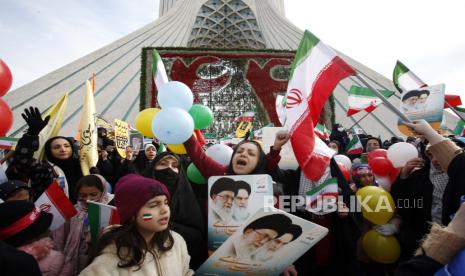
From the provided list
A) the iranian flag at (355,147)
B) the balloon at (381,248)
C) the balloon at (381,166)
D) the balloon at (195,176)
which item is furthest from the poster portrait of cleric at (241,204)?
the iranian flag at (355,147)

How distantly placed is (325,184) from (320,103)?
2.20 feet

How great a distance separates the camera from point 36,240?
136 centimetres

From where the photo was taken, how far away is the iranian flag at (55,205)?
1821 mm

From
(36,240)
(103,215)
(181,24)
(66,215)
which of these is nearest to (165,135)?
(103,215)

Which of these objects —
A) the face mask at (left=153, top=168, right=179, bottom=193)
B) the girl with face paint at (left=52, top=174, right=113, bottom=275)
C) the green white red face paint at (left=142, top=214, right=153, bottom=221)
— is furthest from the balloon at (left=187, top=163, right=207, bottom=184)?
the green white red face paint at (left=142, top=214, right=153, bottom=221)

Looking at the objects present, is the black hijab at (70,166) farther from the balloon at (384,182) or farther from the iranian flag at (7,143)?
the balloon at (384,182)

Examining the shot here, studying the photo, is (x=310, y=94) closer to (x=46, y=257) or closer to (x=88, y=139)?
(x=46, y=257)

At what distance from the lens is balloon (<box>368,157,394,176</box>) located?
110 inches

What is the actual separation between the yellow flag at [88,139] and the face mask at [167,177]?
40.9 inches

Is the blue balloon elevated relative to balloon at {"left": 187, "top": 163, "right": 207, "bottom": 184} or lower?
elevated

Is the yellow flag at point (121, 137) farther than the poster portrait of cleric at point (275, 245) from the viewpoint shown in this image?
Yes

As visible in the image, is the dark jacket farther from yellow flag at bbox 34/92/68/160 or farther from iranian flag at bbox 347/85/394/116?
iranian flag at bbox 347/85/394/116

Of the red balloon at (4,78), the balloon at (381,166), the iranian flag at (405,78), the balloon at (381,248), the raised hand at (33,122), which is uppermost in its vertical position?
the iranian flag at (405,78)

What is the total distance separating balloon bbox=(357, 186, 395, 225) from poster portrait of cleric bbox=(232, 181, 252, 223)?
100 cm
